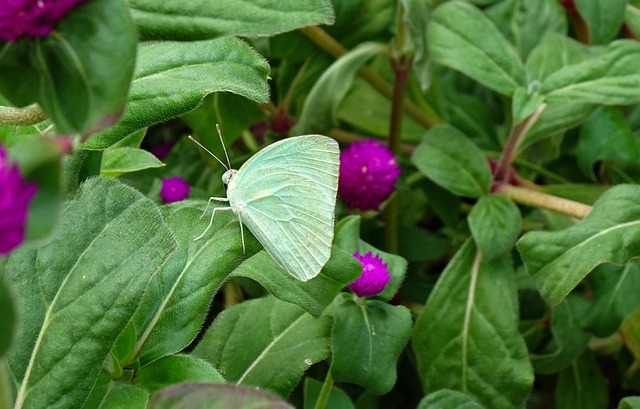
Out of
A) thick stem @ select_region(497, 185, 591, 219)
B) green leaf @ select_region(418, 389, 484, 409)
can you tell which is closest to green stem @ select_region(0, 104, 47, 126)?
green leaf @ select_region(418, 389, 484, 409)

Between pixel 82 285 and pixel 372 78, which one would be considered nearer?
pixel 82 285

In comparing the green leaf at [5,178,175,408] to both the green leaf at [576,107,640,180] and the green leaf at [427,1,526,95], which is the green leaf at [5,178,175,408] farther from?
the green leaf at [576,107,640,180]

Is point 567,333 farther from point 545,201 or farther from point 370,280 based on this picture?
point 370,280

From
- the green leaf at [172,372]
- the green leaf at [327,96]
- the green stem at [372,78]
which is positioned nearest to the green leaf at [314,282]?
the green leaf at [172,372]

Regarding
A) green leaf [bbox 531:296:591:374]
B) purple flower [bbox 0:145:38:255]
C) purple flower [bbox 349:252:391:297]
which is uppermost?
purple flower [bbox 0:145:38:255]

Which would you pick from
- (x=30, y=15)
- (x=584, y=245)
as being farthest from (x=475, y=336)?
(x=30, y=15)

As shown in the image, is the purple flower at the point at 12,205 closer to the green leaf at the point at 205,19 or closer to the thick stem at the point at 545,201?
the green leaf at the point at 205,19
